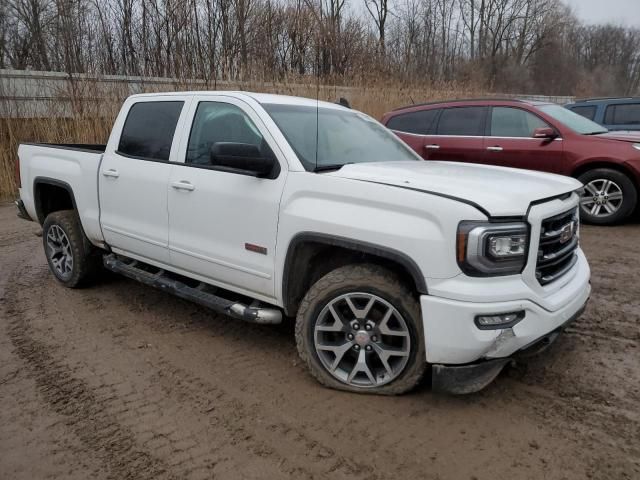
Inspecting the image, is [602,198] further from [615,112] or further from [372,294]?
[372,294]

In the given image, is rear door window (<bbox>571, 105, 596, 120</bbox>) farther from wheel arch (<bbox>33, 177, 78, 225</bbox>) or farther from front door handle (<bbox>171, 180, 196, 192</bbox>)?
wheel arch (<bbox>33, 177, 78, 225</bbox>)

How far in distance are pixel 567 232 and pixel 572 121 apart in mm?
5668

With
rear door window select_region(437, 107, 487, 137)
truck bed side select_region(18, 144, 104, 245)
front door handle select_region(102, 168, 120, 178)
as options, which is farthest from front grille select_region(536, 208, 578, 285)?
rear door window select_region(437, 107, 487, 137)

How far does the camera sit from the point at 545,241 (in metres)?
2.83

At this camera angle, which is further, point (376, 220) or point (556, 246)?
point (556, 246)

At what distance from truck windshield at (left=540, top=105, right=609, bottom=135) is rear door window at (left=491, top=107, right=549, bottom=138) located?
0.82 feet

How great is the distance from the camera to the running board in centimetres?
337

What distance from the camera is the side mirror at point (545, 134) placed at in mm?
7594

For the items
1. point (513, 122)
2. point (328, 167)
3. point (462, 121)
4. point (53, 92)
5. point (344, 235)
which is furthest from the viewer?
point (53, 92)

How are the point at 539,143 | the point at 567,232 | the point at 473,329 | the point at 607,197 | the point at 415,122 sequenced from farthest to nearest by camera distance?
the point at 415,122 → the point at 539,143 → the point at 607,197 → the point at 567,232 → the point at 473,329

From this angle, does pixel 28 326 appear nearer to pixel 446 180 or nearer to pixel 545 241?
pixel 446 180

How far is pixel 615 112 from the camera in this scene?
404 inches

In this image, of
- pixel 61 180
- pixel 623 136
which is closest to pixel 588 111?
pixel 623 136

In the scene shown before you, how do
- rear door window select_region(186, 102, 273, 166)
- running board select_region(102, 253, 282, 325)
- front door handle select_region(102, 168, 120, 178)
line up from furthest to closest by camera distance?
front door handle select_region(102, 168, 120, 178) → rear door window select_region(186, 102, 273, 166) → running board select_region(102, 253, 282, 325)
